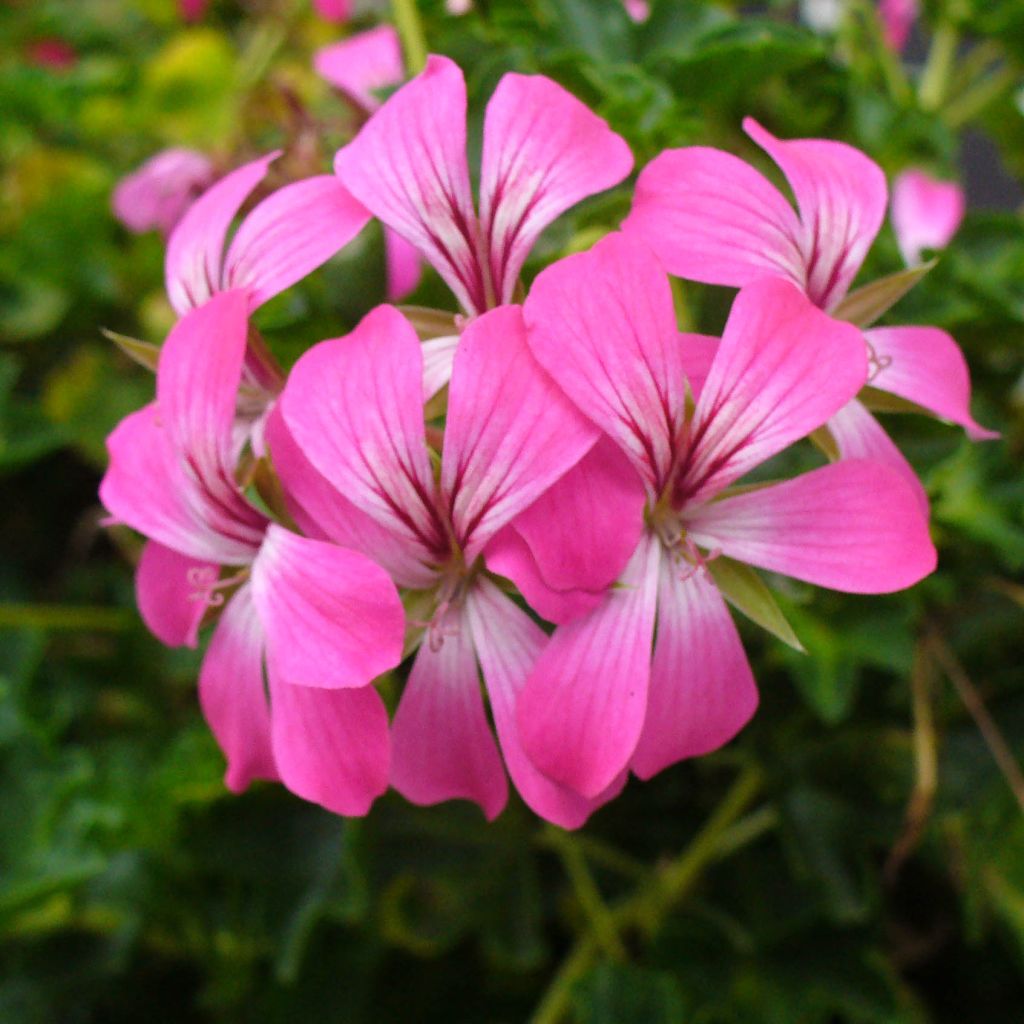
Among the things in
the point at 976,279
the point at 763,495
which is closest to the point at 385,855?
the point at 763,495

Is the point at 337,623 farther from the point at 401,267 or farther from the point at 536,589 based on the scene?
the point at 401,267

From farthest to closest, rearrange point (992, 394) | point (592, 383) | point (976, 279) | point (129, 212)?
point (129, 212) < point (992, 394) < point (976, 279) < point (592, 383)

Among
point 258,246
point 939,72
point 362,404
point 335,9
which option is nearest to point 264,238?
point 258,246

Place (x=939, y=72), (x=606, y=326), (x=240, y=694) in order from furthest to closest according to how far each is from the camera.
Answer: (x=939, y=72) → (x=240, y=694) → (x=606, y=326)

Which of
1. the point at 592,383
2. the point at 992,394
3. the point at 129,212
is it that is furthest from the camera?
the point at 129,212

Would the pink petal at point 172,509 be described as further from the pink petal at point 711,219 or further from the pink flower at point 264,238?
the pink petal at point 711,219

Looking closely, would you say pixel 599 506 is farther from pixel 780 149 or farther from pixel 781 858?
pixel 781 858

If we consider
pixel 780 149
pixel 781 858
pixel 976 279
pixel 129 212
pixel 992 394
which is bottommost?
pixel 781 858
